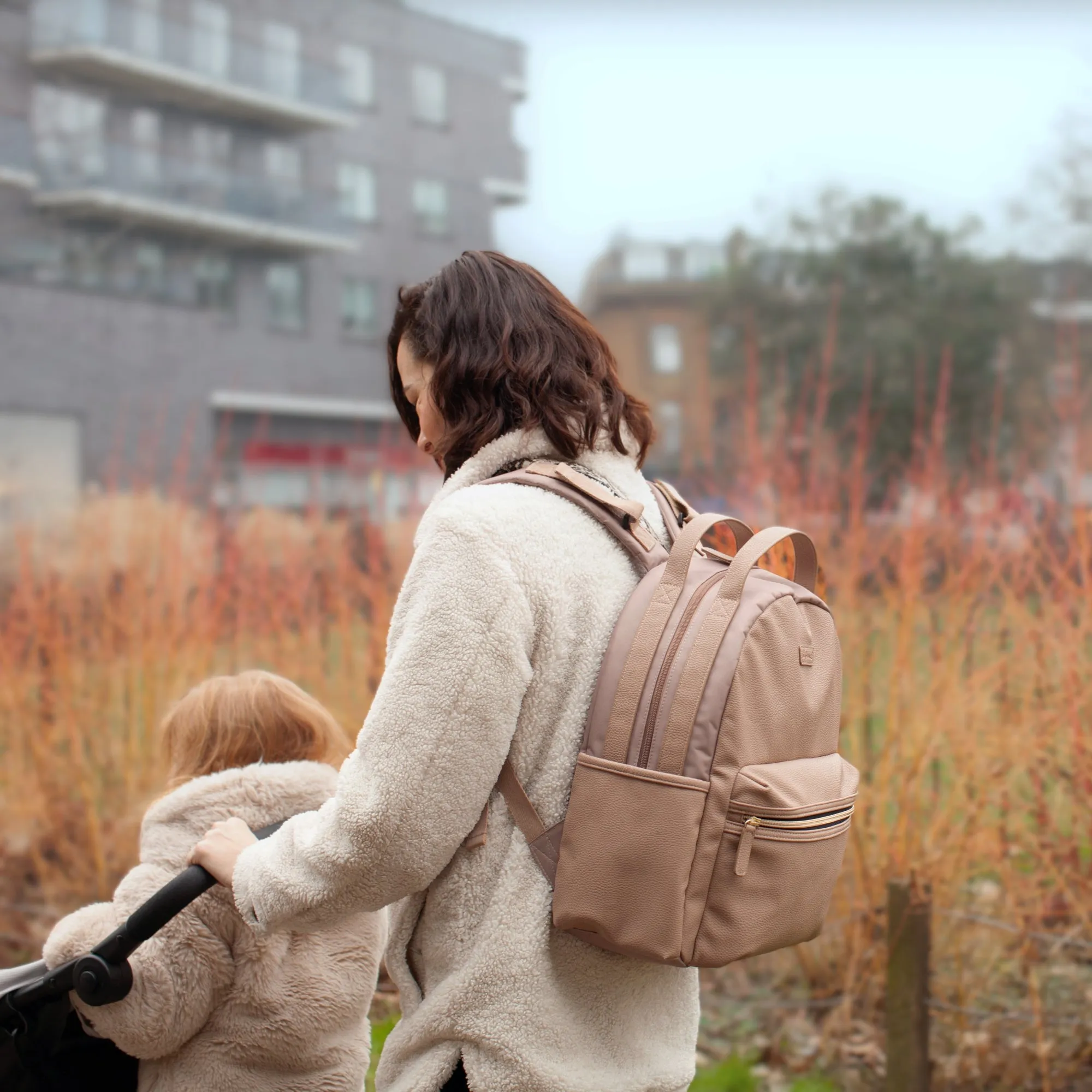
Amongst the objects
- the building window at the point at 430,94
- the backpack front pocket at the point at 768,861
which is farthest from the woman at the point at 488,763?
the building window at the point at 430,94

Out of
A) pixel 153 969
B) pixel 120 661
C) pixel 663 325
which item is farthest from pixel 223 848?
pixel 663 325

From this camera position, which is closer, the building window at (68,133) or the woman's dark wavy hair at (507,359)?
the woman's dark wavy hair at (507,359)

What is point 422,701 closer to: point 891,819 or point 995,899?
point 891,819

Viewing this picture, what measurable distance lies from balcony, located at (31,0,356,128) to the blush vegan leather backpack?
6.17 metres

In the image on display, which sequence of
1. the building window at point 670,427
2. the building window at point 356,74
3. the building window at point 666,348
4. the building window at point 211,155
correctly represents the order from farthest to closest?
the building window at point 211,155, the building window at point 356,74, the building window at point 666,348, the building window at point 670,427

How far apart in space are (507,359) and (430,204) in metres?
6.09

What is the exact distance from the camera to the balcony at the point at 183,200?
6.50m

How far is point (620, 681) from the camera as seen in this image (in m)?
1.14

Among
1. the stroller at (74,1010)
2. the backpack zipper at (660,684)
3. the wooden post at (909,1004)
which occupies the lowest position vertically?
the wooden post at (909,1004)

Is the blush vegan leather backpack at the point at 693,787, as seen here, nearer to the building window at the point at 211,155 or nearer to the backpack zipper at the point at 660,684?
the backpack zipper at the point at 660,684

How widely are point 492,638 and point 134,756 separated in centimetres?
298

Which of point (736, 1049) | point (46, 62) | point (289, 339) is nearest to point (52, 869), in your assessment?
point (736, 1049)

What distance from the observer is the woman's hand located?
52.1 inches

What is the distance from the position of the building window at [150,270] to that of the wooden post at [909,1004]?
552cm
